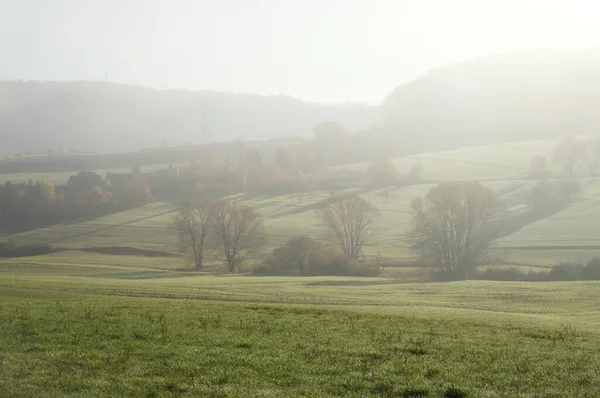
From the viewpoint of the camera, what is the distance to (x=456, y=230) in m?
81.2

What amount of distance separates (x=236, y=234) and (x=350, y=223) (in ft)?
57.8

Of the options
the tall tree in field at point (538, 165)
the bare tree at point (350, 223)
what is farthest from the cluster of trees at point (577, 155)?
the bare tree at point (350, 223)

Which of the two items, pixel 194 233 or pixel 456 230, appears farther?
pixel 194 233

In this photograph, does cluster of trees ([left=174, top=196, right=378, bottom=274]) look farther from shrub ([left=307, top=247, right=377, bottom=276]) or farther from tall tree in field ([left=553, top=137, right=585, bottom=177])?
tall tree in field ([left=553, top=137, right=585, bottom=177])

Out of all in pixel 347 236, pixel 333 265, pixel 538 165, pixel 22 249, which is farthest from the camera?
pixel 538 165

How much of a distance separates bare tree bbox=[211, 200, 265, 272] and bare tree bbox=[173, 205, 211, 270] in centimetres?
151

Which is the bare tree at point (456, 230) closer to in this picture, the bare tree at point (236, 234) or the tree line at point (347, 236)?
the tree line at point (347, 236)

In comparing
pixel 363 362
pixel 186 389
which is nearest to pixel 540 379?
pixel 363 362

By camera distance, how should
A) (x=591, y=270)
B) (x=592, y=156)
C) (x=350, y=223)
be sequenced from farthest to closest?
(x=592, y=156) → (x=350, y=223) → (x=591, y=270)

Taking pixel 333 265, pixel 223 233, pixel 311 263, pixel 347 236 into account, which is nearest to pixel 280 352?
pixel 333 265

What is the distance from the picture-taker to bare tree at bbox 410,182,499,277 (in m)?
79.9

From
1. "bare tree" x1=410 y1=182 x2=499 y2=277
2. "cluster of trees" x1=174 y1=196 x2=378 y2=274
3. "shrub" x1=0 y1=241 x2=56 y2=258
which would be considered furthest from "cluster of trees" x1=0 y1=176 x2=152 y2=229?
"bare tree" x1=410 y1=182 x2=499 y2=277

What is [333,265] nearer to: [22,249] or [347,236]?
[347,236]

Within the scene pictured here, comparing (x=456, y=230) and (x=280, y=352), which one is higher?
(x=280, y=352)
